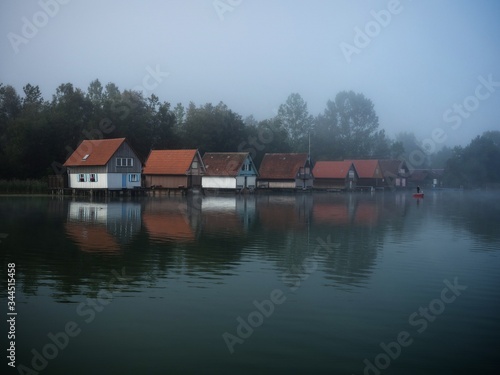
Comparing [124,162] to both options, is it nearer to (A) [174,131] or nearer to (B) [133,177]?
(B) [133,177]

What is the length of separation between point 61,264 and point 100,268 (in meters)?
1.43

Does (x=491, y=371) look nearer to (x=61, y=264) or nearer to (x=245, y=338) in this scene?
(x=245, y=338)

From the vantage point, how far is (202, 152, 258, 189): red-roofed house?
67312 millimetres

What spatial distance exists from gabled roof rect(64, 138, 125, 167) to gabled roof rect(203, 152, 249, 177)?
15001mm

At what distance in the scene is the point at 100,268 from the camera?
49.4 ft

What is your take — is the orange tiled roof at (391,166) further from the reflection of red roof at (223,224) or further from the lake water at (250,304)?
the lake water at (250,304)

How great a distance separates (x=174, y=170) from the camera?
6241cm

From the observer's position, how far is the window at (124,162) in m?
55.4

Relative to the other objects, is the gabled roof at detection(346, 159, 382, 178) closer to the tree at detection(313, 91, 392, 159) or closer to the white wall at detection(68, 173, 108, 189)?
the tree at detection(313, 91, 392, 159)

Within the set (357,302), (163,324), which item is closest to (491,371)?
(357,302)


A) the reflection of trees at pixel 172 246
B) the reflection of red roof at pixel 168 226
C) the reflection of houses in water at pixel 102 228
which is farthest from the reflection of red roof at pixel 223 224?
the reflection of houses in water at pixel 102 228

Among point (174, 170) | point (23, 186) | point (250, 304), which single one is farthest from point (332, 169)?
point (250, 304)

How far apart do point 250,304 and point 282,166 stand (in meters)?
66.6

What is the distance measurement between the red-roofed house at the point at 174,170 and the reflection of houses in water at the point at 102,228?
1092 inches
